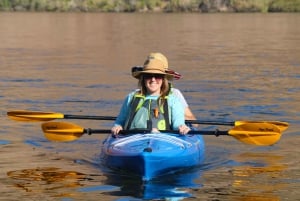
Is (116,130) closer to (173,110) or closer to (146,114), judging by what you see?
(146,114)

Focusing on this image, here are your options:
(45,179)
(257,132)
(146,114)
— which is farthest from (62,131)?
(257,132)

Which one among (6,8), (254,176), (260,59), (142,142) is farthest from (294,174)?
(6,8)

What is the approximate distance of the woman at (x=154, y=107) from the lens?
1147 centimetres

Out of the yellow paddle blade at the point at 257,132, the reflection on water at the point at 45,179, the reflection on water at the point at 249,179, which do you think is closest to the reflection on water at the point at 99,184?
the reflection on water at the point at 45,179

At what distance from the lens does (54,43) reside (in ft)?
140

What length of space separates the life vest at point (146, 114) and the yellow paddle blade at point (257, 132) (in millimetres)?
935

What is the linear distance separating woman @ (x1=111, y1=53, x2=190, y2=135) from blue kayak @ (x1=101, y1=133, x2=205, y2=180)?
284 millimetres

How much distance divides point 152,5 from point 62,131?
113 meters

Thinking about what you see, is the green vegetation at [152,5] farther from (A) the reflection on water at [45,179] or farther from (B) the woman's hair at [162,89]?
(A) the reflection on water at [45,179]

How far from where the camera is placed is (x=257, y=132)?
38.2 feet

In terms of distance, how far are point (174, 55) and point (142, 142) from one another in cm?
2298

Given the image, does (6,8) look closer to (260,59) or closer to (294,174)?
(260,59)

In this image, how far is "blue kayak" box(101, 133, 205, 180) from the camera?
1055 cm

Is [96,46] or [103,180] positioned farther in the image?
[96,46]
